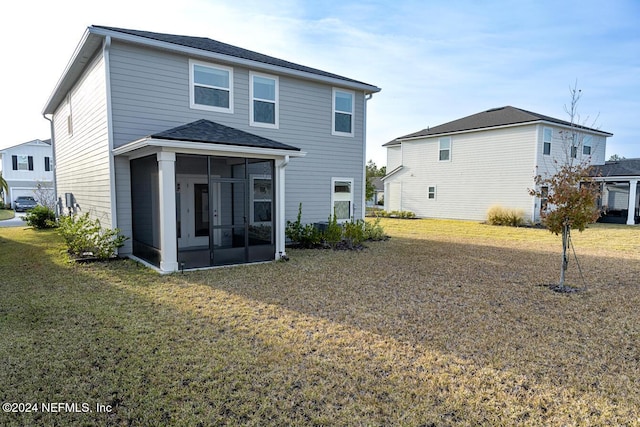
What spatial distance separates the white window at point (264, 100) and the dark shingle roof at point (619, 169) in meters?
18.5

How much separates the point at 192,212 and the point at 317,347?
23.6 ft

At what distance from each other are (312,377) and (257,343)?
1000 millimetres

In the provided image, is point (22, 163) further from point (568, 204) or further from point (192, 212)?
point (568, 204)

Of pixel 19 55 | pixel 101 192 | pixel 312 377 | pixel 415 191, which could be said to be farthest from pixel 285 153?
pixel 415 191

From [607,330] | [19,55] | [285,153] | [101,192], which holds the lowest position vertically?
[607,330]

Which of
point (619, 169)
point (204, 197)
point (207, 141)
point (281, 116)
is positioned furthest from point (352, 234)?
point (619, 169)

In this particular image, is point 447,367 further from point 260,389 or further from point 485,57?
point 485,57

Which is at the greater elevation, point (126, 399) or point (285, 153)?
point (285, 153)

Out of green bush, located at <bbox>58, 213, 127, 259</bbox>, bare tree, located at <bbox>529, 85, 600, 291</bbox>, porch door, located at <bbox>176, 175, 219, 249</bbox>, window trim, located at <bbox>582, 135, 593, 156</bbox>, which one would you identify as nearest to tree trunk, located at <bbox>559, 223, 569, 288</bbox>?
bare tree, located at <bbox>529, 85, 600, 291</bbox>

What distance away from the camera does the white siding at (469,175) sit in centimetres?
1995

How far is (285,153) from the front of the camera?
884 centimetres

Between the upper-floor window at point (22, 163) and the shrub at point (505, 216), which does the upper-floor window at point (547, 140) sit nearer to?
the shrub at point (505, 216)

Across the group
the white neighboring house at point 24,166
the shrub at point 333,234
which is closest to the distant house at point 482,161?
the shrub at point 333,234

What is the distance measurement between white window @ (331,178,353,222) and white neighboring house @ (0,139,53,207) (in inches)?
1208
